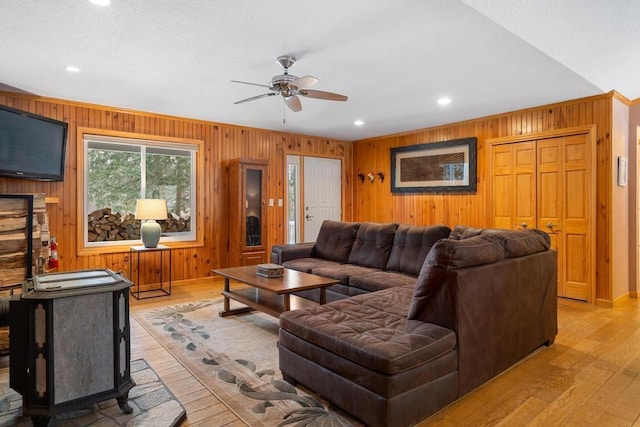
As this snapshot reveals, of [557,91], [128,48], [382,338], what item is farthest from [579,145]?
[128,48]

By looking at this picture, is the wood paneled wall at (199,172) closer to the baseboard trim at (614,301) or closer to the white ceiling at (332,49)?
the white ceiling at (332,49)

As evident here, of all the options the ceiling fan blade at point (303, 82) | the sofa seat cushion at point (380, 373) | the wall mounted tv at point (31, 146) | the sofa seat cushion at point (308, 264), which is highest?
the ceiling fan blade at point (303, 82)

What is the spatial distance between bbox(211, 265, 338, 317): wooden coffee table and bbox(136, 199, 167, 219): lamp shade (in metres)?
1.40

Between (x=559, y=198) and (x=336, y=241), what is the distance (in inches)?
107

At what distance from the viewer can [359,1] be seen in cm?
227

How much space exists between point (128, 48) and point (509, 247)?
3.16m

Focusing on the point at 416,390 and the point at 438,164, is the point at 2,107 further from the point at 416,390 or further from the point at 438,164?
the point at 438,164

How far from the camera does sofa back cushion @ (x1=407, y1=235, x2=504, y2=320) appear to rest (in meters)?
2.14

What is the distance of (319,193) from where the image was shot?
695 centimetres

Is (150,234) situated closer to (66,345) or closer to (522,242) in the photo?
(66,345)

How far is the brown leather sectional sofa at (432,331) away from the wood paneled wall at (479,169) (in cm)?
184

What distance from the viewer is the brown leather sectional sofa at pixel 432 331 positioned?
6.09ft

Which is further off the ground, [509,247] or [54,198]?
[54,198]

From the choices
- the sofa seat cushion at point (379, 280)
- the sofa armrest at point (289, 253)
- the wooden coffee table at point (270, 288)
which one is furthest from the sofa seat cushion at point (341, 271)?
the sofa armrest at point (289, 253)
